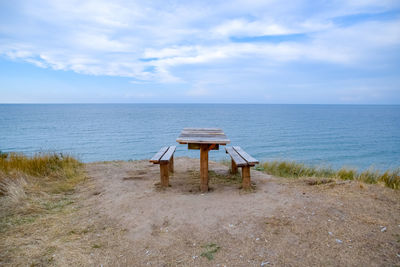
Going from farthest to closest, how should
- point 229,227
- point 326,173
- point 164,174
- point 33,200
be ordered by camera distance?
point 326,173 < point 164,174 < point 33,200 < point 229,227

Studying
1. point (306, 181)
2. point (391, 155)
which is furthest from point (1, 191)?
point (391, 155)

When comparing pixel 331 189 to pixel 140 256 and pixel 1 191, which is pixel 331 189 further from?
pixel 1 191

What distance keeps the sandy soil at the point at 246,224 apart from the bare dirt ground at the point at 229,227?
0.01m

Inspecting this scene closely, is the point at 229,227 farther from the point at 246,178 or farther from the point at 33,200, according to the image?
the point at 33,200

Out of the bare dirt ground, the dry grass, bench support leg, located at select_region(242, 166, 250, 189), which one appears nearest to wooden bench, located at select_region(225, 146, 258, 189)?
bench support leg, located at select_region(242, 166, 250, 189)

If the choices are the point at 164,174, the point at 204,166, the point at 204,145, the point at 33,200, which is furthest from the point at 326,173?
the point at 33,200

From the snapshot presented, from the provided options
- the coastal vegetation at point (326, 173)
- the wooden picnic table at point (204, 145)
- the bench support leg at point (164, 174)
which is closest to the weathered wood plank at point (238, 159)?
the wooden picnic table at point (204, 145)

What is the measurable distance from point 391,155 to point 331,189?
14379mm

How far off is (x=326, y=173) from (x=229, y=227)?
4.77 m

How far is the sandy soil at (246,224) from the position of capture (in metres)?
2.51

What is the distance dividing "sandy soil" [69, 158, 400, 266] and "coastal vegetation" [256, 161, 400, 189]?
149cm

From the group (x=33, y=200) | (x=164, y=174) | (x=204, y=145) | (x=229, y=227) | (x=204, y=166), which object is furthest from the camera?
(x=164, y=174)

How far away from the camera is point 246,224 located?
310cm

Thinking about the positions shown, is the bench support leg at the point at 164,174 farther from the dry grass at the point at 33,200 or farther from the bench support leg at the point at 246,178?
the dry grass at the point at 33,200
